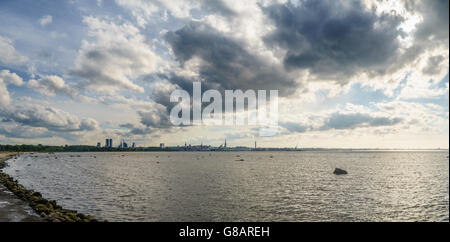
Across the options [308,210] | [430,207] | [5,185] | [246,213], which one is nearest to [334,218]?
[308,210]

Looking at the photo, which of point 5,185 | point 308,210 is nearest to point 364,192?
point 308,210

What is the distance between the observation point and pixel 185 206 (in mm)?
39312

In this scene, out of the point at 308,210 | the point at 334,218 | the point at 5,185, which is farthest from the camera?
the point at 5,185

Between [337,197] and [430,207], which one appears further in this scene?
[337,197]

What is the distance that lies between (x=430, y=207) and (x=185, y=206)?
1524 inches

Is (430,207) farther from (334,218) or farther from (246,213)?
(246,213)

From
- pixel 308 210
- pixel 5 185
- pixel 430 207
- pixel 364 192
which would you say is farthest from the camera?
pixel 364 192

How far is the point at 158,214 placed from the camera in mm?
34500
